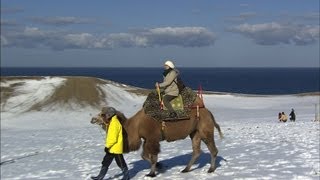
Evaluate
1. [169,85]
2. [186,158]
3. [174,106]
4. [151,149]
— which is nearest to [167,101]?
[174,106]

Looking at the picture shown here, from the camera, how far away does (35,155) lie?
68.6ft

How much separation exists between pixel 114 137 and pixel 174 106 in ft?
5.69

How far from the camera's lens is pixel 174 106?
1263cm

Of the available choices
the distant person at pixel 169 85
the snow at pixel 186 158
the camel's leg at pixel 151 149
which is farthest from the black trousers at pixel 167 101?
the snow at pixel 186 158

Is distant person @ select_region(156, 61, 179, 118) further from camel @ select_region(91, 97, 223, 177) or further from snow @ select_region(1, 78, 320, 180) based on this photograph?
snow @ select_region(1, 78, 320, 180)

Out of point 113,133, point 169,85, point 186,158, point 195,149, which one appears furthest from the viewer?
point 186,158

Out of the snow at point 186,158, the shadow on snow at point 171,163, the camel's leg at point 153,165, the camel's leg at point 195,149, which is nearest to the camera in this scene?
the camel's leg at point 153,165

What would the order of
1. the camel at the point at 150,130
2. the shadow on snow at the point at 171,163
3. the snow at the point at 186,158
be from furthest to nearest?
the shadow on snow at the point at 171,163, the snow at the point at 186,158, the camel at the point at 150,130

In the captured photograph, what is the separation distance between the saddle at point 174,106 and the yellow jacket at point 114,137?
2.78 feet

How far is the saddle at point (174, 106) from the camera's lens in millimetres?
12398

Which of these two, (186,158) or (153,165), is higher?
(153,165)

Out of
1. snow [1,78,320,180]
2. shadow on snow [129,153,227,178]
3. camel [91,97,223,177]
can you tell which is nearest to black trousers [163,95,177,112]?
camel [91,97,223,177]

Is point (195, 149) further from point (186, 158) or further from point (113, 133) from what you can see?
point (186, 158)

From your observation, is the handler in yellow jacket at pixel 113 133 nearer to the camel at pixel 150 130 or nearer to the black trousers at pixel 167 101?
the camel at pixel 150 130
